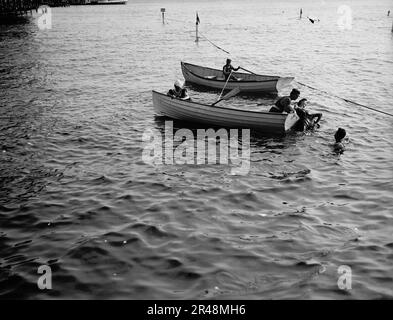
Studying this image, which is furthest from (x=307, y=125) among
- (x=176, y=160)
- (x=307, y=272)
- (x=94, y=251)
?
(x=94, y=251)

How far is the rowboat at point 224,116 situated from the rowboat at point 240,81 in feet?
18.8

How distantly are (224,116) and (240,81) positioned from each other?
27.4 ft

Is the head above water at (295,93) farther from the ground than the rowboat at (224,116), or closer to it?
farther from the ground

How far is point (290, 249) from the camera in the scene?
33.7ft

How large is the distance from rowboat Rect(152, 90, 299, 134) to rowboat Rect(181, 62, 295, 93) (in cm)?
573

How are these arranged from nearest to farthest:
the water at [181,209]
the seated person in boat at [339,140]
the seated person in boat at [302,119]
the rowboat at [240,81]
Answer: the water at [181,209], the seated person in boat at [339,140], the seated person in boat at [302,119], the rowboat at [240,81]

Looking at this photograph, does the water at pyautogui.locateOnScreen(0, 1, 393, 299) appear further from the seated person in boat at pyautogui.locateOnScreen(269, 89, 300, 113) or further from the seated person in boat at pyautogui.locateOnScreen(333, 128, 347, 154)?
the seated person in boat at pyautogui.locateOnScreen(269, 89, 300, 113)

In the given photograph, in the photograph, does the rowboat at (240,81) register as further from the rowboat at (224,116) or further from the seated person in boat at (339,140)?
the seated person in boat at (339,140)

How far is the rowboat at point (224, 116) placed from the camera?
18609 millimetres

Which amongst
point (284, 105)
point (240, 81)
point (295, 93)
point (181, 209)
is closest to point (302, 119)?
point (284, 105)

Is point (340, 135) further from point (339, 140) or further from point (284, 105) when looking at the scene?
point (284, 105)

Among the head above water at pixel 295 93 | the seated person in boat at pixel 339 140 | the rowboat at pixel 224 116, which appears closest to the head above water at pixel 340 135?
the seated person in boat at pixel 339 140

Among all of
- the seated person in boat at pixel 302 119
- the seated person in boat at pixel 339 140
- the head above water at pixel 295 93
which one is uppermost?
the head above water at pixel 295 93
